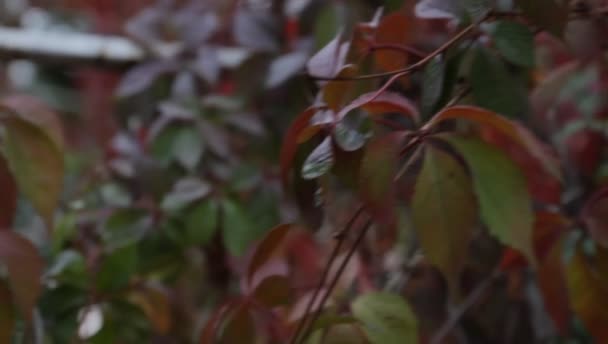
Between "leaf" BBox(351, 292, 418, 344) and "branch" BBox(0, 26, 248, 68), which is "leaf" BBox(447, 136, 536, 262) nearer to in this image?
"leaf" BBox(351, 292, 418, 344)

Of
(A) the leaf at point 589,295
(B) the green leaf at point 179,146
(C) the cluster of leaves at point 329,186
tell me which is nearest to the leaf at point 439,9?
(C) the cluster of leaves at point 329,186

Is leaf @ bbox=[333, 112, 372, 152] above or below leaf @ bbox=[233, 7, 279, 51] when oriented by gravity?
above

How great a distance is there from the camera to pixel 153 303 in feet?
2.72

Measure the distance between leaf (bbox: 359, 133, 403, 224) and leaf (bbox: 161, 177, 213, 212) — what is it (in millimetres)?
422

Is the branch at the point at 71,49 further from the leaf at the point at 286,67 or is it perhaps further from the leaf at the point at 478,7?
the leaf at the point at 478,7

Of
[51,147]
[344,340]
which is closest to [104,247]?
[51,147]

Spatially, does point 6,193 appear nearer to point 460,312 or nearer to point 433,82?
point 433,82

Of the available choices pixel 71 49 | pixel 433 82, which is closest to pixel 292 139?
pixel 433 82

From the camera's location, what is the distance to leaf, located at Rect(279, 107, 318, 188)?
48 centimetres

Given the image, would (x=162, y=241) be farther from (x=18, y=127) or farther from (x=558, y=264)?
(x=558, y=264)

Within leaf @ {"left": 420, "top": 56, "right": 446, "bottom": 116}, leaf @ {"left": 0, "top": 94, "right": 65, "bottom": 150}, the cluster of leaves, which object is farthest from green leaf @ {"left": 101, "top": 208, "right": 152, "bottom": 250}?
leaf @ {"left": 420, "top": 56, "right": 446, "bottom": 116}

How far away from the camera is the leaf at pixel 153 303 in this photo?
82 cm

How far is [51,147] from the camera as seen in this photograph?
611 millimetres

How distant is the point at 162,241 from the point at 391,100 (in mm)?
450
